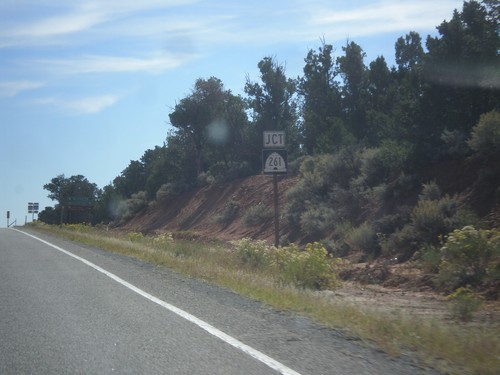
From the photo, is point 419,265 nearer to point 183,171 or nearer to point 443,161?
point 443,161

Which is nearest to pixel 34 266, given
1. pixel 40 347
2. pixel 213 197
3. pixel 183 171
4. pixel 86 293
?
pixel 86 293

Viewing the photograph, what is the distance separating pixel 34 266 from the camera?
17875mm

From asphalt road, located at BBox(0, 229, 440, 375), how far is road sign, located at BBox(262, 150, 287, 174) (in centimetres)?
507

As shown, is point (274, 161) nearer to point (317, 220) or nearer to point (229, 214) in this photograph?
point (317, 220)

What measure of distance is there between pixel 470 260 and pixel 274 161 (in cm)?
643

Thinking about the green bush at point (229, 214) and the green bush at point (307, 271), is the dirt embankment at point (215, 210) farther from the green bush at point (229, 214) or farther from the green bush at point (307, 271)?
the green bush at point (307, 271)

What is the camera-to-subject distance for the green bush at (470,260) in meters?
13.6

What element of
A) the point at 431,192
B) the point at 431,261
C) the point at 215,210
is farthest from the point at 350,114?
the point at 431,261

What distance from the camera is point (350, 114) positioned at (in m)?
46.6

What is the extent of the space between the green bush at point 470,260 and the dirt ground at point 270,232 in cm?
64

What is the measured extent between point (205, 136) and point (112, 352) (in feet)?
159

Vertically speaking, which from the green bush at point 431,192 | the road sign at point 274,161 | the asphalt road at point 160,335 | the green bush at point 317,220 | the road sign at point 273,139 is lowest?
the asphalt road at point 160,335

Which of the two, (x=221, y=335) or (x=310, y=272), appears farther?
(x=310, y=272)

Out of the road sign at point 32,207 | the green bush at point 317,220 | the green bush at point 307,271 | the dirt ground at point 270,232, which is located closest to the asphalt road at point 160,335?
the green bush at point 307,271
